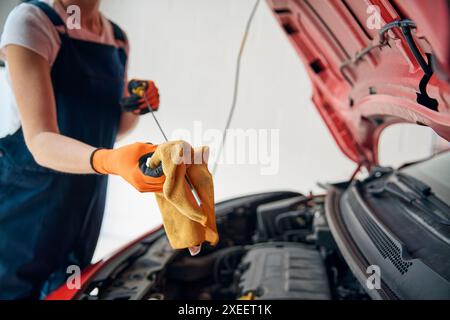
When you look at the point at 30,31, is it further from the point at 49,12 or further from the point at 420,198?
the point at 420,198

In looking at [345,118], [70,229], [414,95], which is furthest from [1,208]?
[345,118]

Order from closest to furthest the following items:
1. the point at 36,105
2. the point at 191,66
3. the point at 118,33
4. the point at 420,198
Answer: the point at 36,105 → the point at 420,198 → the point at 118,33 → the point at 191,66

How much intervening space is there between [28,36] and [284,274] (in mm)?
769

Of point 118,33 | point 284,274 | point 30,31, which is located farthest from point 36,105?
point 284,274

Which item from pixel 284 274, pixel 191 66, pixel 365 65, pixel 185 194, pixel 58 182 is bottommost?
pixel 284 274

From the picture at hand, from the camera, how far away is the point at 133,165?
0.50m

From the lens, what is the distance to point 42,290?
0.96 meters

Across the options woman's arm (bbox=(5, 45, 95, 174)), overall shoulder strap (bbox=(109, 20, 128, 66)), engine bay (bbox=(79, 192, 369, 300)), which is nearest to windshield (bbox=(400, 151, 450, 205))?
engine bay (bbox=(79, 192, 369, 300))

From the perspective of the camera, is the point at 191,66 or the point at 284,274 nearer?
the point at 284,274

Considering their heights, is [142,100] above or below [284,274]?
above

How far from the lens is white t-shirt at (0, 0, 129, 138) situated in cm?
67

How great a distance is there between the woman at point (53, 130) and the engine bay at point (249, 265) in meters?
0.20

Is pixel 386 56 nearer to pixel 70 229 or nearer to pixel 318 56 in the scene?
pixel 318 56

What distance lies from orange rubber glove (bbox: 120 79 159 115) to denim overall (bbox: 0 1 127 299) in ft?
0.40
